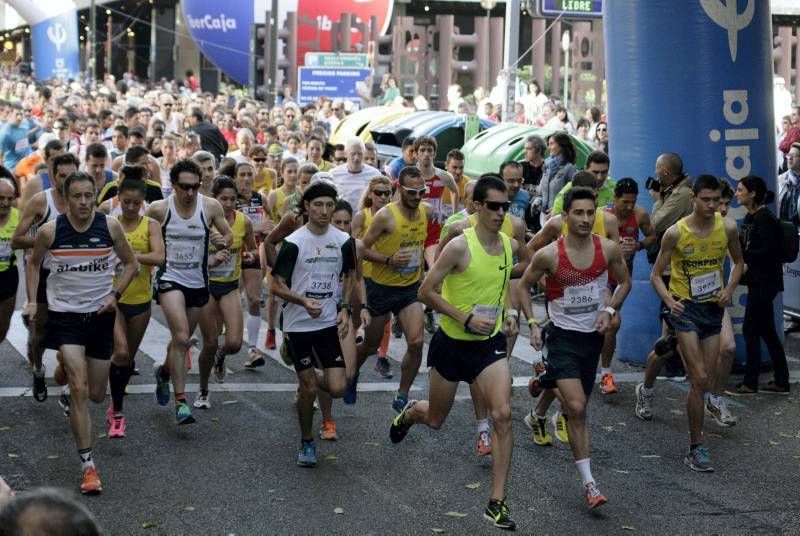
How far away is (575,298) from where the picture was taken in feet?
26.6

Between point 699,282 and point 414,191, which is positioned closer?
point 699,282

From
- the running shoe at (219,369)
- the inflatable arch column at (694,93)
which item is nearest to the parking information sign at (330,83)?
the inflatable arch column at (694,93)

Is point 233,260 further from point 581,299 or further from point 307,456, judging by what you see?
point 581,299

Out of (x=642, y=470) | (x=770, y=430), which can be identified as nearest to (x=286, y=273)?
(x=642, y=470)

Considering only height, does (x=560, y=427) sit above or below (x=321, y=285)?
below

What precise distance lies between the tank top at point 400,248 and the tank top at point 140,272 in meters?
1.75

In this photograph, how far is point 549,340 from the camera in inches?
319

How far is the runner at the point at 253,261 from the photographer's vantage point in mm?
12000

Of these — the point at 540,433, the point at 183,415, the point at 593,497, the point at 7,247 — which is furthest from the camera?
the point at 7,247

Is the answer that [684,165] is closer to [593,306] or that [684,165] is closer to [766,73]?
[766,73]

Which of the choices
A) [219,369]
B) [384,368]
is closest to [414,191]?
[384,368]

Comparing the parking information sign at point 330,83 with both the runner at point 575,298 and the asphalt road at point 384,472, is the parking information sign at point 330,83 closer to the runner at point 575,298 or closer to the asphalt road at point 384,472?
the asphalt road at point 384,472

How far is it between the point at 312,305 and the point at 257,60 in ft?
95.1

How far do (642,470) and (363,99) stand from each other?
25.3 metres
